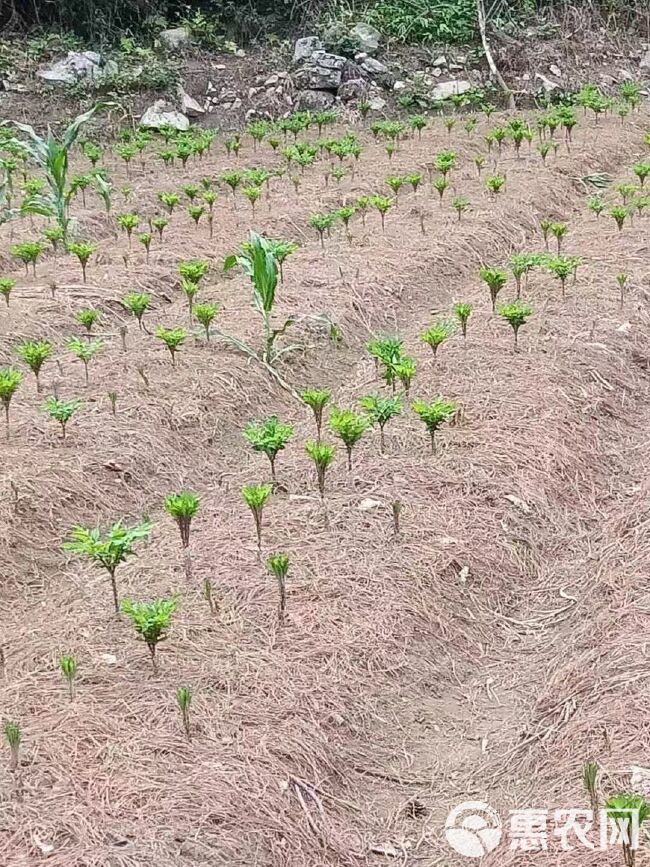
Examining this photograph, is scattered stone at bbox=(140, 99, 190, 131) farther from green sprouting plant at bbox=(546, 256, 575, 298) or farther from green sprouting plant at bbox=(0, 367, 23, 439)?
green sprouting plant at bbox=(0, 367, 23, 439)

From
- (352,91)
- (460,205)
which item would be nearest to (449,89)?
(352,91)

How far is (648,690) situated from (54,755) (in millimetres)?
2074

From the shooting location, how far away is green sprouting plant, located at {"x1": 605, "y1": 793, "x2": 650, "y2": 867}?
2414 millimetres

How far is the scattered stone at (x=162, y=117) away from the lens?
50.8 ft

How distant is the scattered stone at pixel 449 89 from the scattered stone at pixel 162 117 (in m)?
4.79

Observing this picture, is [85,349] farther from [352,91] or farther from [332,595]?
[352,91]

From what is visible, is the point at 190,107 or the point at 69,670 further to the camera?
the point at 190,107

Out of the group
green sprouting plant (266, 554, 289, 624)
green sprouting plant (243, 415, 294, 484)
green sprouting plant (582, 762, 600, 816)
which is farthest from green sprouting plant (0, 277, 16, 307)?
green sprouting plant (582, 762, 600, 816)

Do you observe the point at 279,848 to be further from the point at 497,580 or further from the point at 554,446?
the point at 554,446

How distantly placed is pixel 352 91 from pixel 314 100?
0.79 metres

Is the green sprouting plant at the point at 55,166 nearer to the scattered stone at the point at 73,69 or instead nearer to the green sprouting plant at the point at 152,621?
the green sprouting plant at the point at 152,621

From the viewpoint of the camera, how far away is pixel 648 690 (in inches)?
127

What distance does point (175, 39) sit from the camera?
18.2m

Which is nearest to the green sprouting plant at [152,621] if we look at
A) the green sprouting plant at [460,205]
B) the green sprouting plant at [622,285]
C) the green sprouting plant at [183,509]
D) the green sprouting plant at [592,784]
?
the green sprouting plant at [183,509]
